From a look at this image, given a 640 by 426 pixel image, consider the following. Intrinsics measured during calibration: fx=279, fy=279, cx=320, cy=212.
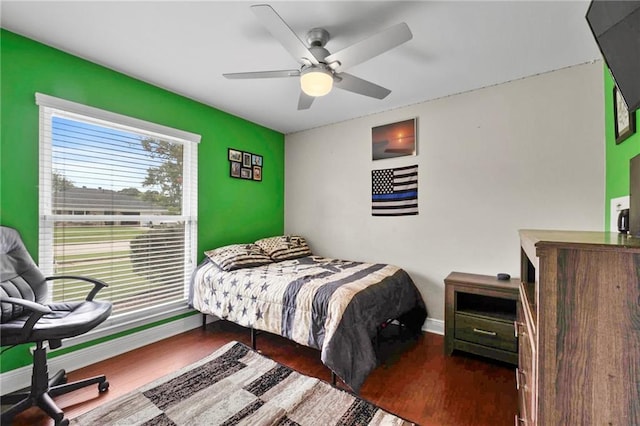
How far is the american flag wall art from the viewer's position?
303 cm

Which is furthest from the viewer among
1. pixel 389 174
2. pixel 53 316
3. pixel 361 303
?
pixel 389 174

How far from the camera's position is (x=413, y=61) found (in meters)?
2.21

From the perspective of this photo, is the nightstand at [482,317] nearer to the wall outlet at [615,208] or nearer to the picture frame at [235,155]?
the wall outlet at [615,208]

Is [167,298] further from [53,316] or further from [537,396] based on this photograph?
[537,396]

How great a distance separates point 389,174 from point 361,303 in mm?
1642

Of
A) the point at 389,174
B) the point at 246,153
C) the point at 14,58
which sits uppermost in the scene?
the point at 14,58

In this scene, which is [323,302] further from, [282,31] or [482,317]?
[282,31]

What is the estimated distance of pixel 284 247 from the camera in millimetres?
3434

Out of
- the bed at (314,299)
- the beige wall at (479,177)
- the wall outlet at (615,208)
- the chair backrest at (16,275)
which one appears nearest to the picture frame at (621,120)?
the wall outlet at (615,208)

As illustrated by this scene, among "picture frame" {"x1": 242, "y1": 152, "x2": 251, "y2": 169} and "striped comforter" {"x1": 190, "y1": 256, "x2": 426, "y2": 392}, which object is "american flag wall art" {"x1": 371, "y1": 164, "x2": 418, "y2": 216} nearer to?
"striped comforter" {"x1": 190, "y1": 256, "x2": 426, "y2": 392}

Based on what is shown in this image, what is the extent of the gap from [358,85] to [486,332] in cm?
216

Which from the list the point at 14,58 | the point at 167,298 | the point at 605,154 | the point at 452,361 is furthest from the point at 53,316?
the point at 605,154

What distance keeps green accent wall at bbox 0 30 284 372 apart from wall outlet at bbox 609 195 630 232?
3297 millimetres

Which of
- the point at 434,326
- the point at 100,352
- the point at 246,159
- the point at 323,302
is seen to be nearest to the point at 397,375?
the point at 323,302
